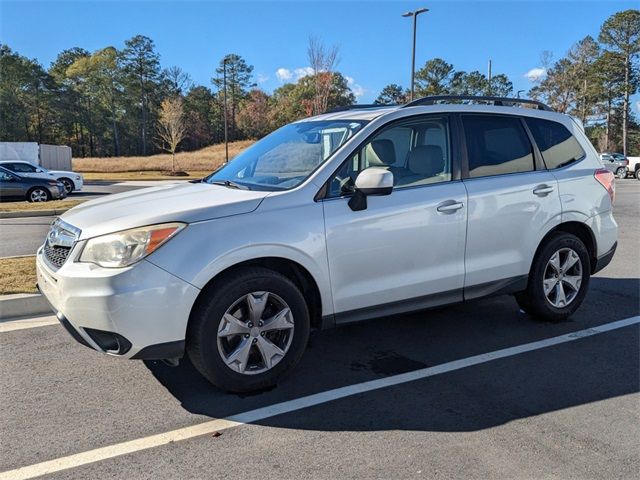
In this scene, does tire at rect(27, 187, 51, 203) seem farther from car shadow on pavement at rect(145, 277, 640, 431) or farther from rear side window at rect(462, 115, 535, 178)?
rear side window at rect(462, 115, 535, 178)

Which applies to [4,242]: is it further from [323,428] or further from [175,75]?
[175,75]

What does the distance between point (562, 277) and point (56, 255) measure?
4.12 metres

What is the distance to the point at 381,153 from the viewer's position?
4.08m

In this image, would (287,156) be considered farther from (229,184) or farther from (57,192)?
(57,192)

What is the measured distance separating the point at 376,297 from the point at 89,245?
6.28ft

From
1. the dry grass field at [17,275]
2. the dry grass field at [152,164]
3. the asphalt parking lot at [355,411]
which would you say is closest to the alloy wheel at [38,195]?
the dry grass field at [17,275]

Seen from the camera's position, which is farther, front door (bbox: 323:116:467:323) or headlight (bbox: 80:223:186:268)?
front door (bbox: 323:116:467:323)

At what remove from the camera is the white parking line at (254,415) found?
9.00 feet

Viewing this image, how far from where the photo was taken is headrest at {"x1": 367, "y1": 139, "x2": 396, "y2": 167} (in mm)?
3994

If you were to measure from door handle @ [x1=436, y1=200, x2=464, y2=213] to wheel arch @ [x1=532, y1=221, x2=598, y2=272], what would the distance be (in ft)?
3.54

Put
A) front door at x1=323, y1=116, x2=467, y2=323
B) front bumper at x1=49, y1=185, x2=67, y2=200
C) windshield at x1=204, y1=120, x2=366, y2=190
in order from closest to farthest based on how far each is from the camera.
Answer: front door at x1=323, y1=116, x2=467, y2=323
windshield at x1=204, y1=120, x2=366, y2=190
front bumper at x1=49, y1=185, x2=67, y2=200

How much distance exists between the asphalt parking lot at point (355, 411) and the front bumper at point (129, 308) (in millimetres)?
466

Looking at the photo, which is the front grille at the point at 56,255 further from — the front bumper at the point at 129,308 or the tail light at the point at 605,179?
the tail light at the point at 605,179

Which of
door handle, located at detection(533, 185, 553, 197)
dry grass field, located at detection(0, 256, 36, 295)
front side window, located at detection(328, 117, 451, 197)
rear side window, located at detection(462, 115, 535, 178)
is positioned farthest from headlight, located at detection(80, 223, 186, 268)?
door handle, located at detection(533, 185, 553, 197)
